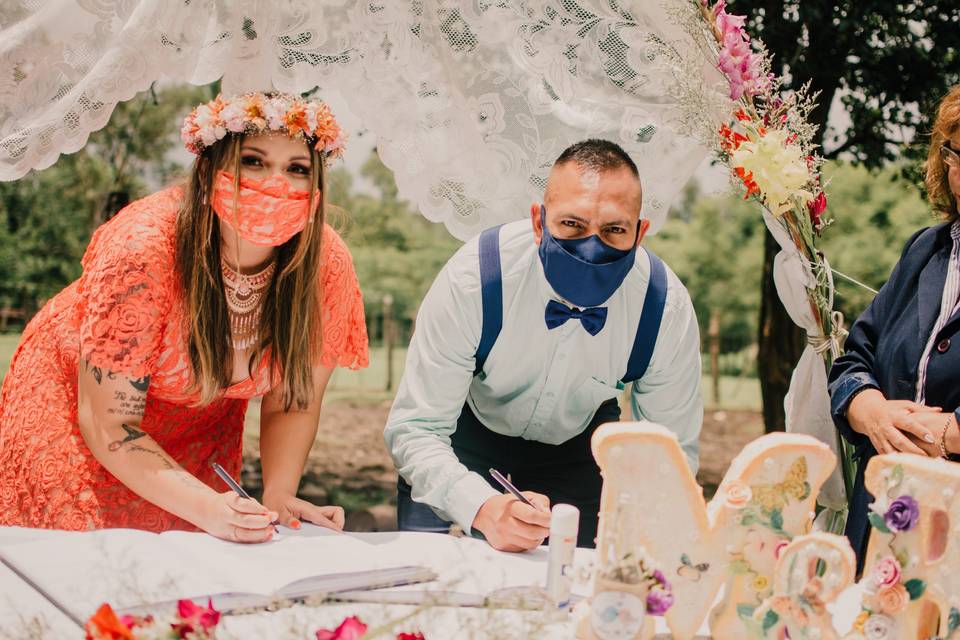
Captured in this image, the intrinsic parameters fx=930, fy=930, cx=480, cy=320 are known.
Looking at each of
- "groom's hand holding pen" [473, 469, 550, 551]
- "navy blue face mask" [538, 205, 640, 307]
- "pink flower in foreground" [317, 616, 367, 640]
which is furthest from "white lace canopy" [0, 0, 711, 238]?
"pink flower in foreground" [317, 616, 367, 640]

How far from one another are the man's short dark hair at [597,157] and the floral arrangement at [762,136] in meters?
0.35

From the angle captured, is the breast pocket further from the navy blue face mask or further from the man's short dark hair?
the man's short dark hair

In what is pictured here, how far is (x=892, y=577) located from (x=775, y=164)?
137 centimetres

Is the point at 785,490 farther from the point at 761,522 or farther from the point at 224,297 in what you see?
the point at 224,297

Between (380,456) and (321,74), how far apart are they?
6122mm

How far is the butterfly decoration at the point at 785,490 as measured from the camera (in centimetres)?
158

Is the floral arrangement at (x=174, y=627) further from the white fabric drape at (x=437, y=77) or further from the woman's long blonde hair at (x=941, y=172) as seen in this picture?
the woman's long blonde hair at (x=941, y=172)

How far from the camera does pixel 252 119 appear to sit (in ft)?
7.93

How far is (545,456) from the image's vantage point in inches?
120

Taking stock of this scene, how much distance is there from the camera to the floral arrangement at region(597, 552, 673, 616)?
149cm

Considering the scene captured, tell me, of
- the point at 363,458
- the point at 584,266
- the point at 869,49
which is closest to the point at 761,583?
the point at 584,266

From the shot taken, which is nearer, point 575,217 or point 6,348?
point 575,217

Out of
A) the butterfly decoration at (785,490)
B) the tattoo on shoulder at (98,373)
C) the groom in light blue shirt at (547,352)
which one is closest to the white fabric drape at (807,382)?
the groom in light blue shirt at (547,352)

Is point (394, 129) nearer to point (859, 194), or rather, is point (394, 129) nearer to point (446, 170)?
point (446, 170)
